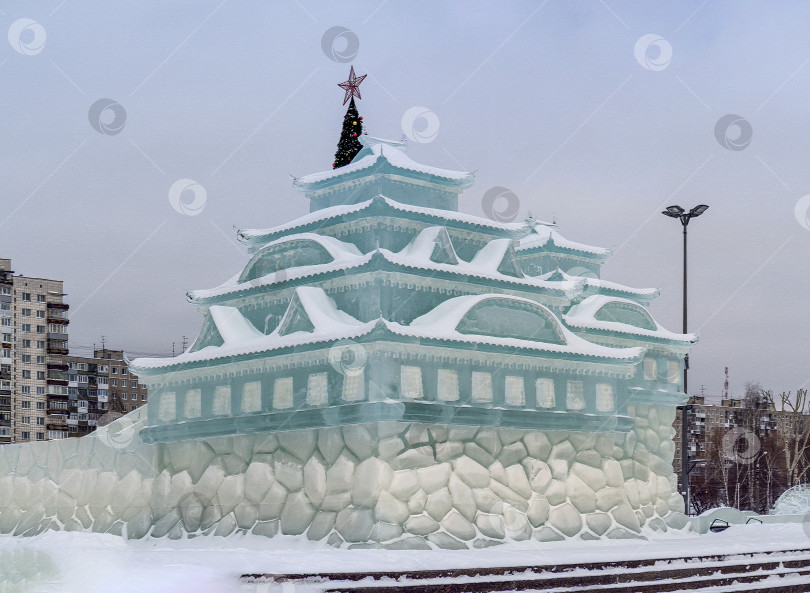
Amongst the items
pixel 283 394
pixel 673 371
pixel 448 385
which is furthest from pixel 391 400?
pixel 673 371

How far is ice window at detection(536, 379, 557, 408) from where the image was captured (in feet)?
83.5

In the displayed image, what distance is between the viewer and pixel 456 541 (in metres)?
22.8

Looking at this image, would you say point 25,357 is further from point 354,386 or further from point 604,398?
point 354,386

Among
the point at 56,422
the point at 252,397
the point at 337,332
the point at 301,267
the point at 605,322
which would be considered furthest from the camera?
the point at 56,422

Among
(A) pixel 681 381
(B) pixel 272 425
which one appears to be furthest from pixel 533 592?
(A) pixel 681 381

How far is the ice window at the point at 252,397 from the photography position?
25373mm

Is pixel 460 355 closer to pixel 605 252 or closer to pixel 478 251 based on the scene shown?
pixel 478 251

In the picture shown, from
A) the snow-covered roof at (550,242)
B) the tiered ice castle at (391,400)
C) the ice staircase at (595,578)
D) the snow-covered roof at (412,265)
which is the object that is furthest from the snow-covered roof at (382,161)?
the ice staircase at (595,578)

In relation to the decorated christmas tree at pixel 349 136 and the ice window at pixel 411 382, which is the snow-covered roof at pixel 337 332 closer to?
the ice window at pixel 411 382

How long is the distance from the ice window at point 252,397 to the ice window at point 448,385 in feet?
15.0

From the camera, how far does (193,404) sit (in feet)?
89.1

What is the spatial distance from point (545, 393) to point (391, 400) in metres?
4.74

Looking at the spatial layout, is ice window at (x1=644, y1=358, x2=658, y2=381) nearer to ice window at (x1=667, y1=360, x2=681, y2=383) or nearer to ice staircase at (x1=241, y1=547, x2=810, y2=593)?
ice window at (x1=667, y1=360, x2=681, y2=383)

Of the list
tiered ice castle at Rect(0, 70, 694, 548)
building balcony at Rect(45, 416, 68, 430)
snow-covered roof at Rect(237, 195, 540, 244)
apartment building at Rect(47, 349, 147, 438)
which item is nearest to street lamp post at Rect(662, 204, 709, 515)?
tiered ice castle at Rect(0, 70, 694, 548)
